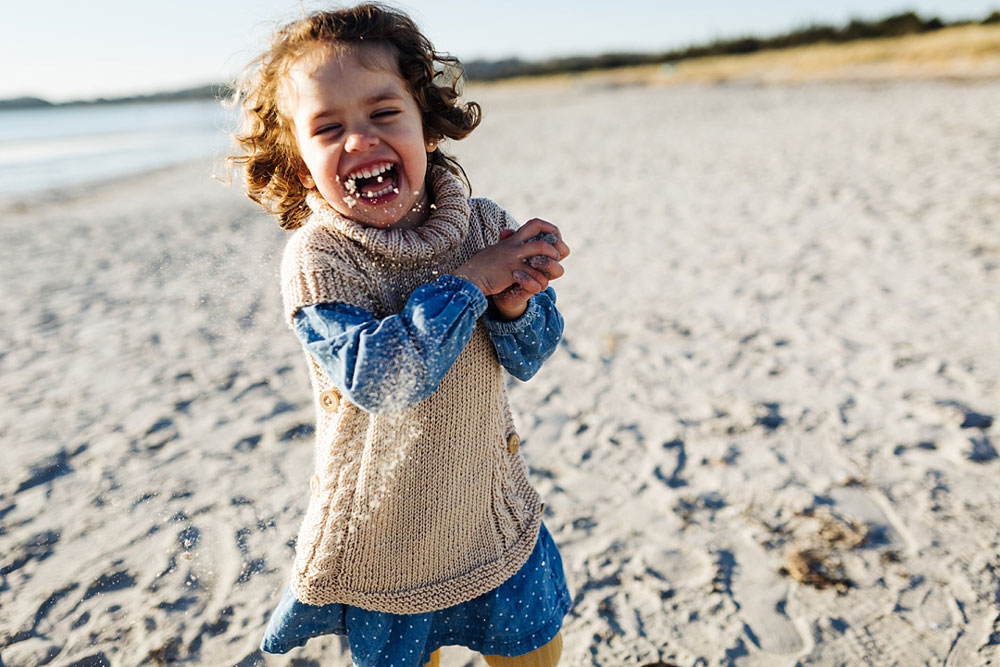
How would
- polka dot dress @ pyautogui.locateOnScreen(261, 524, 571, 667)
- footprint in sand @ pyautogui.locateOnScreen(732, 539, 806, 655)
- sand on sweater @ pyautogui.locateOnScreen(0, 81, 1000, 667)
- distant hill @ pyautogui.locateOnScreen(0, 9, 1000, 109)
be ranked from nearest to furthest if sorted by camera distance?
1. polka dot dress @ pyautogui.locateOnScreen(261, 524, 571, 667)
2. footprint in sand @ pyautogui.locateOnScreen(732, 539, 806, 655)
3. sand on sweater @ pyautogui.locateOnScreen(0, 81, 1000, 667)
4. distant hill @ pyautogui.locateOnScreen(0, 9, 1000, 109)

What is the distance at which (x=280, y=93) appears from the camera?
137 centimetres

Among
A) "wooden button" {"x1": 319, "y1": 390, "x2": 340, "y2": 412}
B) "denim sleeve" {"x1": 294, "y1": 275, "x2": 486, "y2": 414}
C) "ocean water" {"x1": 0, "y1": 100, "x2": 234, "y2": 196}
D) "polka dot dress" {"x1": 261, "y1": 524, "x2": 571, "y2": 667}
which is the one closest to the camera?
"denim sleeve" {"x1": 294, "y1": 275, "x2": 486, "y2": 414}

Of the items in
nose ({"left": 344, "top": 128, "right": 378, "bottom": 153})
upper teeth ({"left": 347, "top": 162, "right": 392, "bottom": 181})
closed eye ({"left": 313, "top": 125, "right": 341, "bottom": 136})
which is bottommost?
upper teeth ({"left": 347, "top": 162, "right": 392, "bottom": 181})

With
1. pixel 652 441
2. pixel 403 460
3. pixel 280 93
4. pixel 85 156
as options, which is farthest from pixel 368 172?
pixel 85 156

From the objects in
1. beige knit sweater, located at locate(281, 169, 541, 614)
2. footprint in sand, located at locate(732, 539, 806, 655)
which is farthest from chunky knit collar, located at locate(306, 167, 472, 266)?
footprint in sand, located at locate(732, 539, 806, 655)

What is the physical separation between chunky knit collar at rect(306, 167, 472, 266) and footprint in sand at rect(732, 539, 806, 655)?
5.16 feet

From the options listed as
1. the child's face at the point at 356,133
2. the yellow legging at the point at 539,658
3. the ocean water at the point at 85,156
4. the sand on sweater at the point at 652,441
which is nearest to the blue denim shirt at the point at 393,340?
the child's face at the point at 356,133

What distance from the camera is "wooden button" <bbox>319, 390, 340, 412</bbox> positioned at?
1368 mm

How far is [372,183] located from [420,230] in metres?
0.12

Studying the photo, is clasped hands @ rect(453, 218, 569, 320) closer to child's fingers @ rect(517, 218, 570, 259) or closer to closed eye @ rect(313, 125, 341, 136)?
child's fingers @ rect(517, 218, 570, 259)

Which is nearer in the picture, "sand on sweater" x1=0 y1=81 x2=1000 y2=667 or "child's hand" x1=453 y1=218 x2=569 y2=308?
"child's hand" x1=453 y1=218 x2=569 y2=308

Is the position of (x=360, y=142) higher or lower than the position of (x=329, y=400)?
higher

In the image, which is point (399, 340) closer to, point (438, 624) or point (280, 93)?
point (280, 93)

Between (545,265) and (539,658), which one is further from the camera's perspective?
(539,658)
